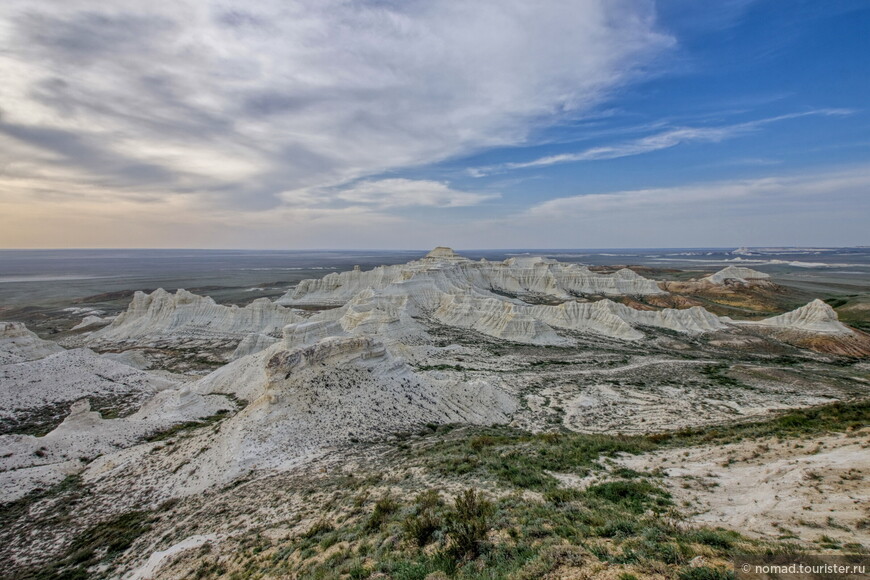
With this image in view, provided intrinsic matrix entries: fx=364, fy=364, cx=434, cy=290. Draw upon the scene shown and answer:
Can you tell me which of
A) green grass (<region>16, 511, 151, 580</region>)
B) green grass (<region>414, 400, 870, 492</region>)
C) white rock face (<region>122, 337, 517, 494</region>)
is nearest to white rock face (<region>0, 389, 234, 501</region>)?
white rock face (<region>122, 337, 517, 494</region>)

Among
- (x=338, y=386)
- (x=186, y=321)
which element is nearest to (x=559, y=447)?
(x=338, y=386)

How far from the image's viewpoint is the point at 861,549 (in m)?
6.27

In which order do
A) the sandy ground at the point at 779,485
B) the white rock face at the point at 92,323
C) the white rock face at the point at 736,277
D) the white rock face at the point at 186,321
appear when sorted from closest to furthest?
the sandy ground at the point at 779,485, the white rock face at the point at 186,321, the white rock face at the point at 92,323, the white rock face at the point at 736,277

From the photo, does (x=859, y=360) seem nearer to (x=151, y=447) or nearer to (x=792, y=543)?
(x=792, y=543)

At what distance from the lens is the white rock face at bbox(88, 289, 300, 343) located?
52562 millimetres

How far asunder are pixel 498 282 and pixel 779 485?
90.9m

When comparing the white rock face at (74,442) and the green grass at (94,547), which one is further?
the white rock face at (74,442)

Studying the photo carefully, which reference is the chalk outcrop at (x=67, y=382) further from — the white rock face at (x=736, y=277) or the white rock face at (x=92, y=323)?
the white rock face at (x=736, y=277)

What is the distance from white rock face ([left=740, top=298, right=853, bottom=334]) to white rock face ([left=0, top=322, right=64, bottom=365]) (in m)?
86.6

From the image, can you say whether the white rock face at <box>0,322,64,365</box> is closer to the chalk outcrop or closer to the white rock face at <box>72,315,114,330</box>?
the chalk outcrop

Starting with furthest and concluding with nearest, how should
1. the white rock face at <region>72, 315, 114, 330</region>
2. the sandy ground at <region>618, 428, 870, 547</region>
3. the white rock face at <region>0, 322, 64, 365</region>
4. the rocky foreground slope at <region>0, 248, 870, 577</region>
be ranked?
the white rock face at <region>72, 315, 114, 330</region>
the white rock face at <region>0, 322, 64, 365</region>
the rocky foreground slope at <region>0, 248, 870, 577</region>
the sandy ground at <region>618, 428, 870, 547</region>

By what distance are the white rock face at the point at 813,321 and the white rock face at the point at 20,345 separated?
284ft

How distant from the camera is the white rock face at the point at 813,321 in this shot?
47.2 meters

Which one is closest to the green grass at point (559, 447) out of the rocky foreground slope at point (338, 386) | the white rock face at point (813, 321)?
the rocky foreground slope at point (338, 386)
